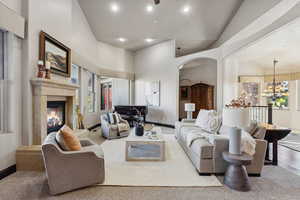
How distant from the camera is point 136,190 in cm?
209

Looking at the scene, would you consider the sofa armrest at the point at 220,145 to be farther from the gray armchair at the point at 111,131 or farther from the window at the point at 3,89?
the window at the point at 3,89

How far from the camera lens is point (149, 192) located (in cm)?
204

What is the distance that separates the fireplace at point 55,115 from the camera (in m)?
3.52

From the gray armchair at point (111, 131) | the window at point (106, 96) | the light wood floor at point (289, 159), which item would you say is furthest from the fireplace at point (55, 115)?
the light wood floor at point (289, 159)

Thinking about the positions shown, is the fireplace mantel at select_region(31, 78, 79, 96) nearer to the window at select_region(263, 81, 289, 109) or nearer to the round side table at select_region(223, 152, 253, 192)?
the round side table at select_region(223, 152, 253, 192)

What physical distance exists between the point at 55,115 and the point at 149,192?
2997 millimetres

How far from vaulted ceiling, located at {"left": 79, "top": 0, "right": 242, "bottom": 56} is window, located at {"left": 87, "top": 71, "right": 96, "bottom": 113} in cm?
182

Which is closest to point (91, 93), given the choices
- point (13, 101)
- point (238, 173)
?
point (13, 101)

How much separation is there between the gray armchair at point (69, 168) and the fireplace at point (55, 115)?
1593 mm

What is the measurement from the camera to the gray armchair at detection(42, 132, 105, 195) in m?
1.92

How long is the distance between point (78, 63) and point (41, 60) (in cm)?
208

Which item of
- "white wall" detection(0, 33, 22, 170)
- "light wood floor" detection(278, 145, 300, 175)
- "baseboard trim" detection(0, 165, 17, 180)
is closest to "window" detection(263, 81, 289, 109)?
"light wood floor" detection(278, 145, 300, 175)

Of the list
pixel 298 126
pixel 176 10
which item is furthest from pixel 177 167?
pixel 298 126

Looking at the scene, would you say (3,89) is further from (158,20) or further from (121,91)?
(121,91)
